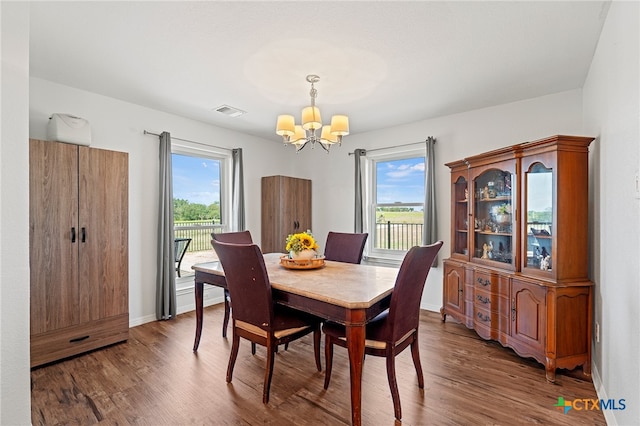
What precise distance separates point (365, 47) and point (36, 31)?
223 centimetres

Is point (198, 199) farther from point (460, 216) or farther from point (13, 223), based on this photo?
point (460, 216)

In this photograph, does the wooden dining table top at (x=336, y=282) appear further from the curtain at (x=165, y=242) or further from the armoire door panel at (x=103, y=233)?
the curtain at (x=165, y=242)

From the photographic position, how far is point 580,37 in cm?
211

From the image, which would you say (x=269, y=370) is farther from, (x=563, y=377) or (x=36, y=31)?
(x=36, y=31)

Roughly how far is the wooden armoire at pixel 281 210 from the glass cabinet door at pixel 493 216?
101 inches

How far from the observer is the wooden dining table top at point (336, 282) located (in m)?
1.78

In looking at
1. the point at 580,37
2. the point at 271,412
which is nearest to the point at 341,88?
the point at 580,37

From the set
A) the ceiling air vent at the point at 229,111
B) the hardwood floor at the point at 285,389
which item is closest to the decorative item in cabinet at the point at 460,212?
the hardwood floor at the point at 285,389

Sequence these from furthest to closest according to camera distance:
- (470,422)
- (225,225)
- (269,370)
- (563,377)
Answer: (225,225) → (563,377) → (269,370) → (470,422)

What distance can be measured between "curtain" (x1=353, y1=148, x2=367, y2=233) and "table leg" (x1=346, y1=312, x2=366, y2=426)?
270cm

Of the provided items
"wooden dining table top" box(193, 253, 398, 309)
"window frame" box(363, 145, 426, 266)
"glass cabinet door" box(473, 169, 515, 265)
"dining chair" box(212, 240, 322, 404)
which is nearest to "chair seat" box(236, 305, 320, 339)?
"dining chair" box(212, 240, 322, 404)

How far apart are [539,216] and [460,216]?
3.04 feet

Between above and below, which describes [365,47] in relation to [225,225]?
above

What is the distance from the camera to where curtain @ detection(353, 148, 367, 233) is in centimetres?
439
